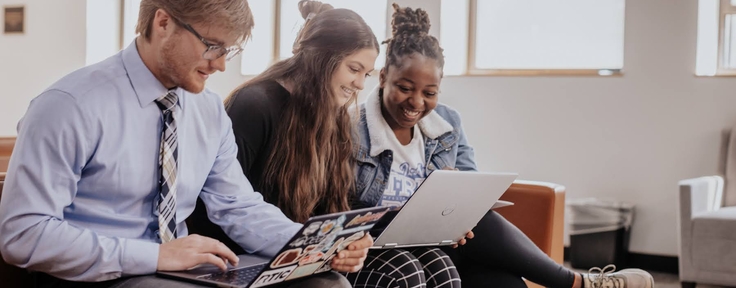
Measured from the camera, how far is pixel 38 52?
6.68m

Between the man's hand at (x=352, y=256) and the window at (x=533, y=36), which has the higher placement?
the window at (x=533, y=36)

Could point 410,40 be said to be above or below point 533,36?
below

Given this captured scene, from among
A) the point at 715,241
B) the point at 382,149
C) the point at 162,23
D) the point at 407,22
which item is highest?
the point at 407,22

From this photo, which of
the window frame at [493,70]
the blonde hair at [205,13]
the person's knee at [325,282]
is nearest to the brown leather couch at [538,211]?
the person's knee at [325,282]

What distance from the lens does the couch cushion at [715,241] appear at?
151 inches

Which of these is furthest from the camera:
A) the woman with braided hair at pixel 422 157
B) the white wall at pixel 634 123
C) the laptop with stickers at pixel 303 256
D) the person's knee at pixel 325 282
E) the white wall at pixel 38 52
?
the white wall at pixel 38 52

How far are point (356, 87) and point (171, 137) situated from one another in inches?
29.8

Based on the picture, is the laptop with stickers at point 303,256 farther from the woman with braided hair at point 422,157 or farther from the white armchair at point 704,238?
the white armchair at point 704,238

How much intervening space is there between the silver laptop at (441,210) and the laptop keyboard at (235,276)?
42cm

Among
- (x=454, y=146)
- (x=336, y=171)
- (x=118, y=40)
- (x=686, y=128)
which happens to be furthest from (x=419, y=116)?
(x=118, y=40)

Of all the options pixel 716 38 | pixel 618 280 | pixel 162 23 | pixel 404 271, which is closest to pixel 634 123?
pixel 716 38

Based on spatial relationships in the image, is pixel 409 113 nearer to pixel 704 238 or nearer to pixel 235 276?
pixel 235 276

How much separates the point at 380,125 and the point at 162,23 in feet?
3.06

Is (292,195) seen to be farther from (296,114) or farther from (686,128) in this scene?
(686,128)
